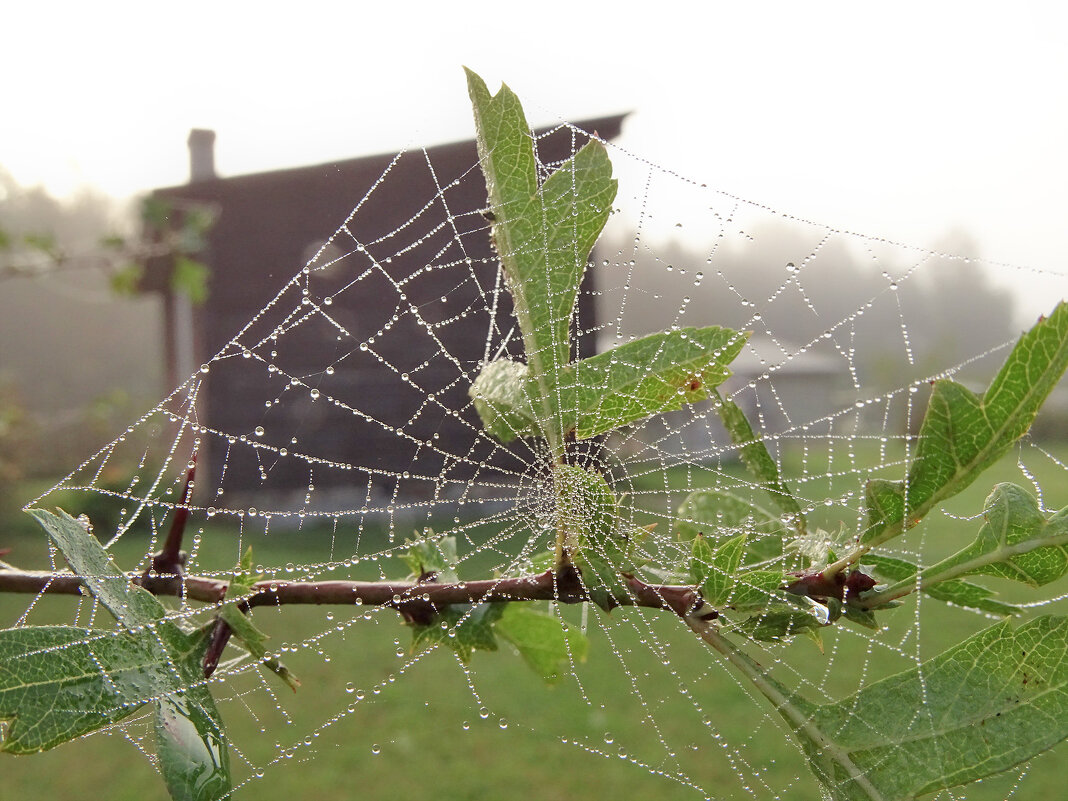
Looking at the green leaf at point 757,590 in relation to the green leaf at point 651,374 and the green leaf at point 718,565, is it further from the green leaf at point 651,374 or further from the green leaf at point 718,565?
the green leaf at point 651,374

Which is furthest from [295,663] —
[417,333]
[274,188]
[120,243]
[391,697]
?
[274,188]

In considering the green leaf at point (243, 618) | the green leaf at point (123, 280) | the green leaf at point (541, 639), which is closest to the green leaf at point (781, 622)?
the green leaf at point (541, 639)

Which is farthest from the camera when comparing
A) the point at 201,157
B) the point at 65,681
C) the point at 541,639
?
the point at 201,157

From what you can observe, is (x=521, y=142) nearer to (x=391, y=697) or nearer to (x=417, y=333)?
(x=391, y=697)

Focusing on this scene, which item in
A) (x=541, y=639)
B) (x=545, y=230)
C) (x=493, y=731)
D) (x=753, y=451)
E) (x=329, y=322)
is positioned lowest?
(x=493, y=731)

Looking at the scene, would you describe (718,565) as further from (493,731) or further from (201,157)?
(201,157)

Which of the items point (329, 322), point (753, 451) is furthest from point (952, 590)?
point (329, 322)
